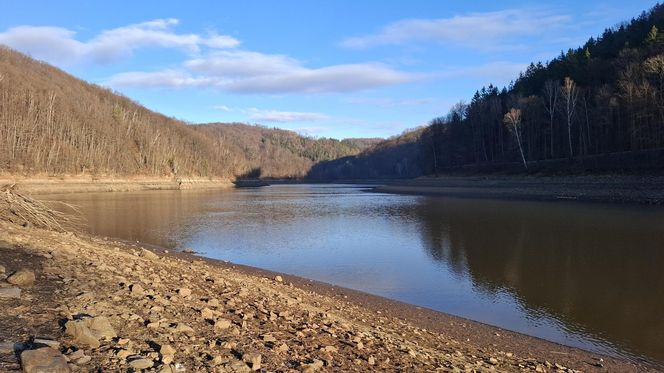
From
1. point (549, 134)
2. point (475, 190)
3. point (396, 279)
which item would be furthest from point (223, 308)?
point (549, 134)

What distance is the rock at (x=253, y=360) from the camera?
4.56 meters

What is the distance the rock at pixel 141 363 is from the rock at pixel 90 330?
1.65 ft

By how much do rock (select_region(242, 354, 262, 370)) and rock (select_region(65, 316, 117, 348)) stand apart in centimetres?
134

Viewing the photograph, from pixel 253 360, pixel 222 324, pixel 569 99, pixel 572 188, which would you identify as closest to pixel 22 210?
pixel 222 324

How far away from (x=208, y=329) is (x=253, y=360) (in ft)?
3.44

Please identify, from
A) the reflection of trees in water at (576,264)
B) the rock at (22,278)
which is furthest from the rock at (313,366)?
the reflection of trees in water at (576,264)

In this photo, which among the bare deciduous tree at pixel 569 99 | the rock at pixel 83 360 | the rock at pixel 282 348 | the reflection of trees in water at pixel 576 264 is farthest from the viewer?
the bare deciduous tree at pixel 569 99

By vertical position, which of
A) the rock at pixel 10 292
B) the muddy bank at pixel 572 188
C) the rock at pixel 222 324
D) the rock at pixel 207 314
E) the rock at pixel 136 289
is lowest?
the muddy bank at pixel 572 188

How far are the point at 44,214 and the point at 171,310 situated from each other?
876 cm

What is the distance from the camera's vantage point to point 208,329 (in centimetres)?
543

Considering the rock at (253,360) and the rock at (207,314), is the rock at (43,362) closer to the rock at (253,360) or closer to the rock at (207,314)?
the rock at (253,360)

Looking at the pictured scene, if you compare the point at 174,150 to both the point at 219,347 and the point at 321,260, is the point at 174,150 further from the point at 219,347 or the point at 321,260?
the point at 219,347

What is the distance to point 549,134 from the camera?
238 feet

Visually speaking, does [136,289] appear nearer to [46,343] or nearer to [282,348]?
[46,343]
